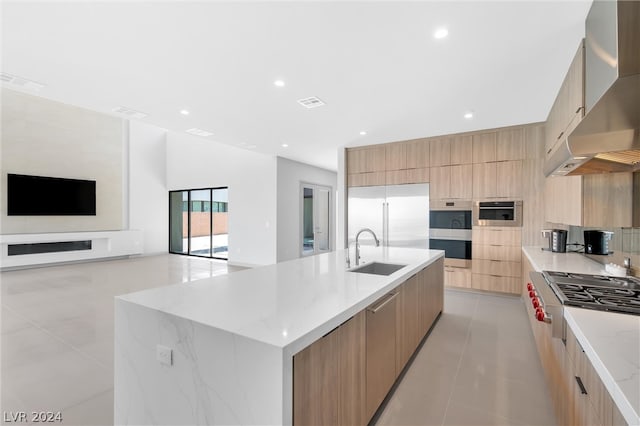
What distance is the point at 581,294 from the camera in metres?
1.67

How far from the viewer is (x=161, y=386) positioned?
54.8 inches

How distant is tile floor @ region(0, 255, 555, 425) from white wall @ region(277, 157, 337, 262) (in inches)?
145

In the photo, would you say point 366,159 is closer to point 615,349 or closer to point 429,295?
point 429,295

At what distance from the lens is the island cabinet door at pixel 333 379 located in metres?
1.14

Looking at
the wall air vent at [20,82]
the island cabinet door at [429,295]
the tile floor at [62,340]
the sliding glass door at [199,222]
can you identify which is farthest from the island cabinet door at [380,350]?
the sliding glass door at [199,222]

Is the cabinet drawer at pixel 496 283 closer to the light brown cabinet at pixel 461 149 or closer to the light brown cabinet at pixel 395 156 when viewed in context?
the light brown cabinet at pixel 461 149

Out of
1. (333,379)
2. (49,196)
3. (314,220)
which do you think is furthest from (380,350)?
(49,196)

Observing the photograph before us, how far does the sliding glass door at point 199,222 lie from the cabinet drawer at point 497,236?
6161 millimetres

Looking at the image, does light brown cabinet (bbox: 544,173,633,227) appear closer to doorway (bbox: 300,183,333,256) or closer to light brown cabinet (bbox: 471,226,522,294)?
light brown cabinet (bbox: 471,226,522,294)

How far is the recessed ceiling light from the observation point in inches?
89.0

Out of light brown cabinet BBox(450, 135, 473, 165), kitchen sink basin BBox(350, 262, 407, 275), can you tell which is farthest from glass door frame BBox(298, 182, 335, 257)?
kitchen sink basin BBox(350, 262, 407, 275)

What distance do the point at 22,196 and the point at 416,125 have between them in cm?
870

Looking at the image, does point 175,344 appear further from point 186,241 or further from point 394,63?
point 186,241

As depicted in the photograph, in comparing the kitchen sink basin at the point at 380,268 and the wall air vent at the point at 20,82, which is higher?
the wall air vent at the point at 20,82
